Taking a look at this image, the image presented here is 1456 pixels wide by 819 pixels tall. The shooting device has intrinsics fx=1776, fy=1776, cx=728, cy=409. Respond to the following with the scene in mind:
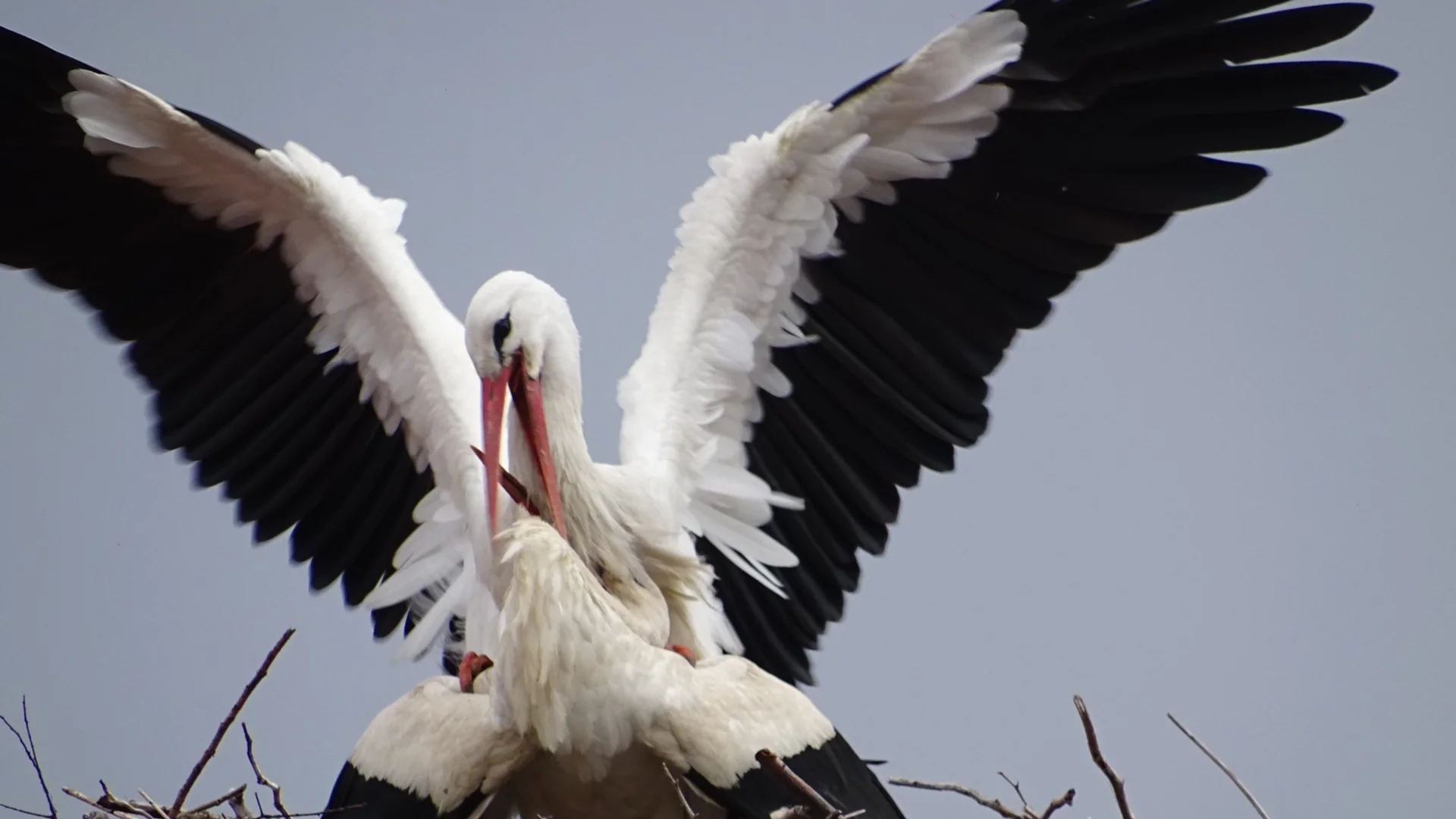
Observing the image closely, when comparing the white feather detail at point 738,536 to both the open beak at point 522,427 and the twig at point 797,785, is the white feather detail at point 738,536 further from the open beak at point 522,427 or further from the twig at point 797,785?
the twig at point 797,785

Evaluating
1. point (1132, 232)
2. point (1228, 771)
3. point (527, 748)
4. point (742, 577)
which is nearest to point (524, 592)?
point (527, 748)

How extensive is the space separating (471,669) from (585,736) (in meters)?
0.34

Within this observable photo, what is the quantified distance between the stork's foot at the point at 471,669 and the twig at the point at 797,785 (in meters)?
0.52

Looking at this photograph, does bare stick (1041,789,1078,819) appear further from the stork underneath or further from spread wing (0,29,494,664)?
spread wing (0,29,494,664)

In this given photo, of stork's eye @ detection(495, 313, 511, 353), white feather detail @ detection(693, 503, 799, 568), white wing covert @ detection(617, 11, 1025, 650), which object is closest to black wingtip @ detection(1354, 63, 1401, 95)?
white wing covert @ detection(617, 11, 1025, 650)

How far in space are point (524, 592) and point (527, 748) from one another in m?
0.19

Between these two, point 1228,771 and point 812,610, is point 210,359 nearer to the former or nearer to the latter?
point 812,610

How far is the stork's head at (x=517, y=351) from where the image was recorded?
2721 millimetres

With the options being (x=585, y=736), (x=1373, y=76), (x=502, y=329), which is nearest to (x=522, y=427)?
(x=502, y=329)

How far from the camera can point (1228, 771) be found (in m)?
2.14

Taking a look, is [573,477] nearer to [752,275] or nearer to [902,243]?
[752,275]

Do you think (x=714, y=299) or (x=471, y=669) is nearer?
(x=471, y=669)

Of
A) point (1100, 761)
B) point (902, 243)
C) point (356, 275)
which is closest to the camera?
point (1100, 761)

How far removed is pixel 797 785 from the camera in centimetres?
195
